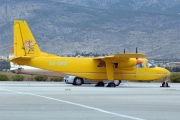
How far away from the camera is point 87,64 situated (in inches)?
1753

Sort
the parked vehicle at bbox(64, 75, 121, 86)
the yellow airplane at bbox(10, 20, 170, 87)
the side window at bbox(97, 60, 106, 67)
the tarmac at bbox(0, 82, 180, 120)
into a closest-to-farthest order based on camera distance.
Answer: the tarmac at bbox(0, 82, 180, 120) → the yellow airplane at bbox(10, 20, 170, 87) → the parked vehicle at bbox(64, 75, 121, 86) → the side window at bbox(97, 60, 106, 67)

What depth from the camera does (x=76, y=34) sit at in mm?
198125

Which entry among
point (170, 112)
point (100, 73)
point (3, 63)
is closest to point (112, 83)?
point (100, 73)

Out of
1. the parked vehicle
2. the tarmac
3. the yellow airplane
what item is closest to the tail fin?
the yellow airplane

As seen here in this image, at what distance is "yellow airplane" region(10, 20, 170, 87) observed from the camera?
143 ft

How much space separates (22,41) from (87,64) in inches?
186

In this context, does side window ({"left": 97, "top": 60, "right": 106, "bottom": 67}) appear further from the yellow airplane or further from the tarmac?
the tarmac

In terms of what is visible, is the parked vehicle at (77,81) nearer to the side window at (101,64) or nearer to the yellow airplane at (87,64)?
the yellow airplane at (87,64)

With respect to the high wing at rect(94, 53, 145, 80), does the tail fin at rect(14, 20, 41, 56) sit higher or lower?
higher

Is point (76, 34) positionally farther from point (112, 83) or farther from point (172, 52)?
point (112, 83)

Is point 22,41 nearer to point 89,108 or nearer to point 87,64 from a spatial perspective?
point 87,64

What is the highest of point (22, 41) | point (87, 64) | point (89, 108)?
point (22, 41)

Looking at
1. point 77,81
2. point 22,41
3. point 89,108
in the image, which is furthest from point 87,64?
point 89,108

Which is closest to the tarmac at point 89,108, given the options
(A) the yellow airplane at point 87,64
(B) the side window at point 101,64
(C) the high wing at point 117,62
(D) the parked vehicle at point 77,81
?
(C) the high wing at point 117,62
